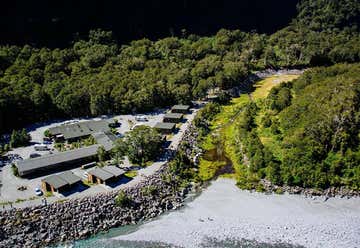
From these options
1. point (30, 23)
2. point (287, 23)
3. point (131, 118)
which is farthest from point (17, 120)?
point (287, 23)

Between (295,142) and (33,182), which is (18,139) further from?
(295,142)

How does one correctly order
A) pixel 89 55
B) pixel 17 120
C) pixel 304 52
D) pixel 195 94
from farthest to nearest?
pixel 304 52 → pixel 89 55 → pixel 195 94 → pixel 17 120

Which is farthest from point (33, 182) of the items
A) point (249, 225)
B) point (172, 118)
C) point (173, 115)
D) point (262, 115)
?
point (262, 115)

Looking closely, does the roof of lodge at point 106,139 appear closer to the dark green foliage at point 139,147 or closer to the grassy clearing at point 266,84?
the dark green foliage at point 139,147

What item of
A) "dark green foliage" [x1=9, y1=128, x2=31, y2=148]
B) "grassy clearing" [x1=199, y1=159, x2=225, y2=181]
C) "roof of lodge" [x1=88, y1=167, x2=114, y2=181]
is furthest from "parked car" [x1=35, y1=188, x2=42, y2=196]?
"grassy clearing" [x1=199, y1=159, x2=225, y2=181]

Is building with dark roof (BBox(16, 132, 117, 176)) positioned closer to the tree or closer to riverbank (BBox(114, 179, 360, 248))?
the tree

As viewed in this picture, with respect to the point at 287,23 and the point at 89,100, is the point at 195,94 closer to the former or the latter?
the point at 89,100
